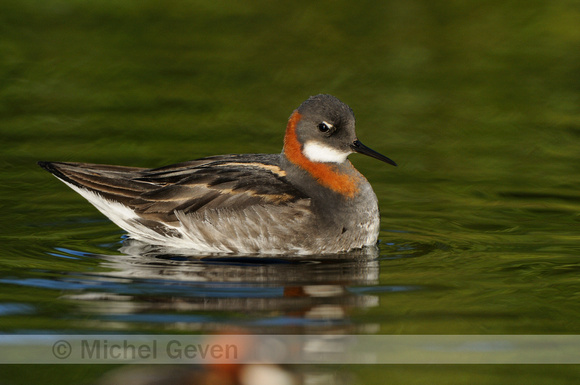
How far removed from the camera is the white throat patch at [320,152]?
37.4ft

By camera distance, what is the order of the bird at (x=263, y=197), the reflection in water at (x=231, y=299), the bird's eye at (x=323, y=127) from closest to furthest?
the reflection in water at (x=231, y=299) < the bird at (x=263, y=197) < the bird's eye at (x=323, y=127)

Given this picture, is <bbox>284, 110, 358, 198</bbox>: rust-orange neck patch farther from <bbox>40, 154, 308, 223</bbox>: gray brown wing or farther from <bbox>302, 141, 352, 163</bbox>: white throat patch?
<bbox>40, 154, 308, 223</bbox>: gray brown wing

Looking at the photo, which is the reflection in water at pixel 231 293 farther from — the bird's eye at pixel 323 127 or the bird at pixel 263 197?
the bird's eye at pixel 323 127

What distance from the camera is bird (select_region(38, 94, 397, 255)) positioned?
11.1 metres

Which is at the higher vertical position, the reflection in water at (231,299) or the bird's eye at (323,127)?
the bird's eye at (323,127)

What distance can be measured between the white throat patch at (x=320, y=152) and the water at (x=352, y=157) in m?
1.03

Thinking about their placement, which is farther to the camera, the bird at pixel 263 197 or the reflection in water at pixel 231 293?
the bird at pixel 263 197

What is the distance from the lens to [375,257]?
35.0ft

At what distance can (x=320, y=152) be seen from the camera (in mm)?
11438

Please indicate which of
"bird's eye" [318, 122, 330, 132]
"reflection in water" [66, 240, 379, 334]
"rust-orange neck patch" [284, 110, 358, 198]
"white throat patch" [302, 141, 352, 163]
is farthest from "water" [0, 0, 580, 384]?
"bird's eye" [318, 122, 330, 132]

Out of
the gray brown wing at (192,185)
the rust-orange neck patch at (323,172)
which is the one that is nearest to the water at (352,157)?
the gray brown wing at (192,185)

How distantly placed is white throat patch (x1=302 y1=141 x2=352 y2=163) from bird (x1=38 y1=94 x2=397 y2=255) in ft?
0.04

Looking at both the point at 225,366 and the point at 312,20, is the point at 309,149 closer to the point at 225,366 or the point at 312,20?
the point at 225,366

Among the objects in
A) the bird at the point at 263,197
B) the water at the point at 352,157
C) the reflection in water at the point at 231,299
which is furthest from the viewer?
the bird at the point at 263,197
